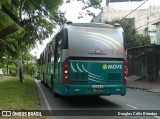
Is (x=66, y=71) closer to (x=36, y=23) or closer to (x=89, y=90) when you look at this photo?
(x=89, y=90)

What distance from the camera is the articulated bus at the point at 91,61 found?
14.7 meters

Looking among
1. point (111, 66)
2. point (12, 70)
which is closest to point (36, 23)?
point (111, 66)

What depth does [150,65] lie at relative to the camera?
37.1 m

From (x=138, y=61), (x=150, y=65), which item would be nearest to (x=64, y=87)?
(x=150, y=65)

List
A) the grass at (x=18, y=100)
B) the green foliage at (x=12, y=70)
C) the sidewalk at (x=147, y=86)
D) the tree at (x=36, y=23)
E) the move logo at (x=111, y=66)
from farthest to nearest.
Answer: the green foliage at (x=12, y=70) < the tree at (x=36, y=23) < the sidewalk at (x=147, y=86) < the move logo at (x=111, y=66) < the grass at (x=18, y=100)

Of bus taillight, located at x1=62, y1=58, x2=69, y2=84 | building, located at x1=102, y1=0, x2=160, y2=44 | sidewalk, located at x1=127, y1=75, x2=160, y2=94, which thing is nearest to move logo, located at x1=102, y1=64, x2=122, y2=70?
bus taillight, located at x1=62, y1=58, x2=69, y2=84

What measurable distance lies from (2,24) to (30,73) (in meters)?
80.3

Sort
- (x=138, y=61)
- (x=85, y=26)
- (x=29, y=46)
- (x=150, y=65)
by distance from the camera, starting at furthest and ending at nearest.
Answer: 1. (x=138, y=61)
2. (x=150, y=65)
3. (x=29, y=46)
4. (x=85, y=26)

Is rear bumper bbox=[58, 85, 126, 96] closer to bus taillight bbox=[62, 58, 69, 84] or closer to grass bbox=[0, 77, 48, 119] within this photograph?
bus taillight bbox=[62, 58, 69, 84]

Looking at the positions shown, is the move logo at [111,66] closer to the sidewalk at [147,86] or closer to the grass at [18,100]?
the grass at [18,100]

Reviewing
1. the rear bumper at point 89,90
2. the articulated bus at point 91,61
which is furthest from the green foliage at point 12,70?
the rear bumper at point 89,90

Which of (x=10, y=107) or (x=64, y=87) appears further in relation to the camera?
(x=64, y=87)

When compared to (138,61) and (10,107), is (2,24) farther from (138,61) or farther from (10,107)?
(138,61)

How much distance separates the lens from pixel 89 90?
1469 cm
